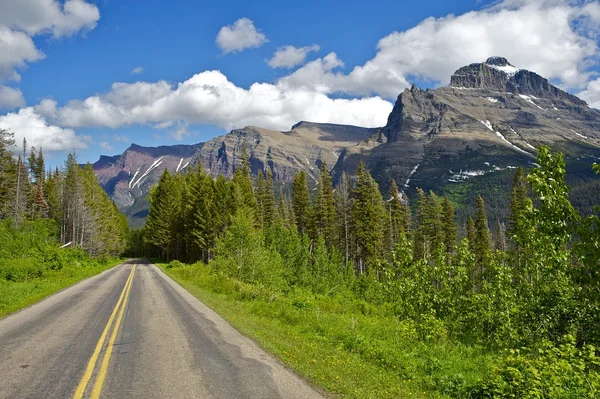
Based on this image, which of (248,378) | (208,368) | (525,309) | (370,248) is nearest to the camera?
(248,378)

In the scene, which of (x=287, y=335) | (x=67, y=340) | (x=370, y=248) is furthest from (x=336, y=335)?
(x=370, y=248)

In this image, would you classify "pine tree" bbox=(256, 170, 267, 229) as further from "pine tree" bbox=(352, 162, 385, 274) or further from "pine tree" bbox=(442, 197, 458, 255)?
"pine tree" bbox=(442, 197, 458, 255)

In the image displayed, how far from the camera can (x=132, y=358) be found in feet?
33.0

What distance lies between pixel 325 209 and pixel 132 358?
54.1 m

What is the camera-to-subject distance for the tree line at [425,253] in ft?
28.3

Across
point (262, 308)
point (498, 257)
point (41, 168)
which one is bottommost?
point (262, 308)

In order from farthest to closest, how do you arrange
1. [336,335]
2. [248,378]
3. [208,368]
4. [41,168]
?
[41,168] < [336,335] < [208,368] < [248,378]

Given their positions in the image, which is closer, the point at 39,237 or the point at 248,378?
the point at 248,378

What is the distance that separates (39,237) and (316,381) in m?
37.4

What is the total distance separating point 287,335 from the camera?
46.6 feet

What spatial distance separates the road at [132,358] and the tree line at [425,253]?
6.62 m

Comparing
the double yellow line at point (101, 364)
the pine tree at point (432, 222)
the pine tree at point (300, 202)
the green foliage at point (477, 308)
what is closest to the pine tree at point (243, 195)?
the pine tree at point (300, 202)

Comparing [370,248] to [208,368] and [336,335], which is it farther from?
[208,368]

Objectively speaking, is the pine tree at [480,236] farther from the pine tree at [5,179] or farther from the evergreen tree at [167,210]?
the pine tree at [5,179]
